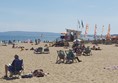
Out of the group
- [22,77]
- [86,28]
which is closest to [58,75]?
[22,77]

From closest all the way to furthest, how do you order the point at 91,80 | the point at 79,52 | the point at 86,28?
the point at 91,80, the point at 79,52, the point at 86,28

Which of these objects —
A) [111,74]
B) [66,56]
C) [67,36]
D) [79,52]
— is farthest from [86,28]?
[111,74]

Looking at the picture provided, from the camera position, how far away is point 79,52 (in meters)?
25.0

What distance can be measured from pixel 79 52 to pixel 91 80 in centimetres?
1301

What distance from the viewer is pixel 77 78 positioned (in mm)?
12539

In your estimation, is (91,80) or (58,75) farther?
(58,75)

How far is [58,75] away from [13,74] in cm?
185

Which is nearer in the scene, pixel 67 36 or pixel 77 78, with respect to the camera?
pixel 77 78

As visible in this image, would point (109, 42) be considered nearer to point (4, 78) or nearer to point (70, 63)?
point (70, 63)

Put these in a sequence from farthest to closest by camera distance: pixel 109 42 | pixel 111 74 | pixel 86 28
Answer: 1. pixel 86 28
2. pixel 109 42
3. pixel 111 74

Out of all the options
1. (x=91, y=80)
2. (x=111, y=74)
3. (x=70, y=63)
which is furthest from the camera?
(x=70, y=63)

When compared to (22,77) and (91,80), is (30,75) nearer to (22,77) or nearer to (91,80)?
(22,77)

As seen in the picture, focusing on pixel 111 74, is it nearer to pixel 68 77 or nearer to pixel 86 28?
pixel 68 77

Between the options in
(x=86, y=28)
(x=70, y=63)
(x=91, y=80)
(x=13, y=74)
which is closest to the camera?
(x=91, y=80)
